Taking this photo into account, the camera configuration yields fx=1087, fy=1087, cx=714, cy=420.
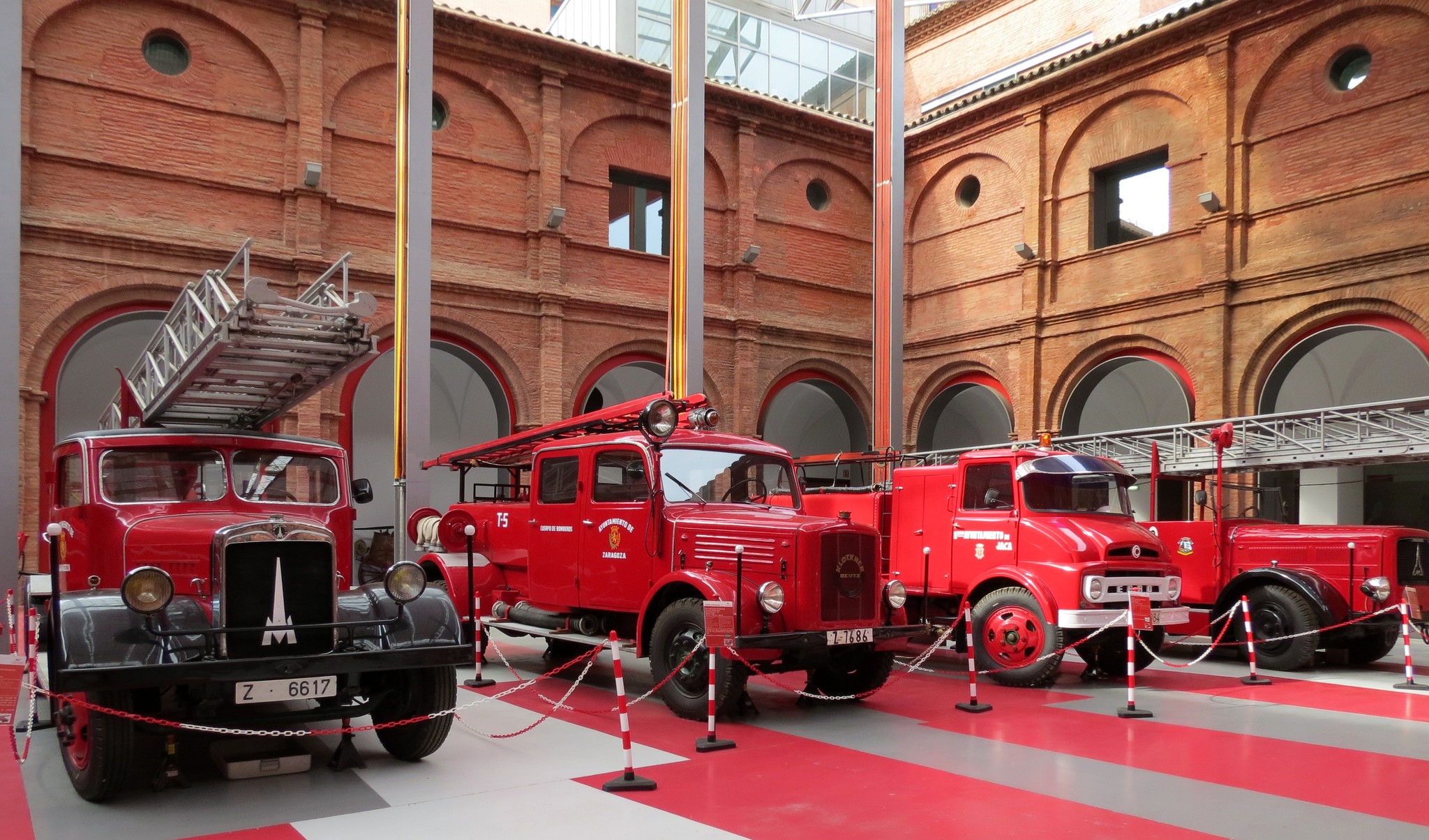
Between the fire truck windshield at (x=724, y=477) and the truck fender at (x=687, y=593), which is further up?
the fire truck windshield at (x=724, y=477)

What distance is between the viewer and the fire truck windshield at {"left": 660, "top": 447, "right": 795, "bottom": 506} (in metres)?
8.73

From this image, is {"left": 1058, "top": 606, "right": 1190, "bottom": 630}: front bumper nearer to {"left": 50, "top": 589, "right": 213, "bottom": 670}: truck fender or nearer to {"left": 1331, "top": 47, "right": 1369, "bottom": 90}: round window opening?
{"left": 50, "top": 589, "right": 213, "bottom": 670}: truck fender

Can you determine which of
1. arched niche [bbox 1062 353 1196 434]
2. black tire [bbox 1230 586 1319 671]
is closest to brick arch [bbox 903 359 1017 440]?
arched niche [bbox 1062 353 1196 434]

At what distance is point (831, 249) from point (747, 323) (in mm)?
3206

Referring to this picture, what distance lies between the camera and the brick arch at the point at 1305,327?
653 inches

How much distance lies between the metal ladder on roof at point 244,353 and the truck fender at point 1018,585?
572 cm

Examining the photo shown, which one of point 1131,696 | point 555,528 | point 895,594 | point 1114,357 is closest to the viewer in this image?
point 1131,696

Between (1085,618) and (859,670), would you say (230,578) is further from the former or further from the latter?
(1085,618)

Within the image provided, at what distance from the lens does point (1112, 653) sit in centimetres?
1011

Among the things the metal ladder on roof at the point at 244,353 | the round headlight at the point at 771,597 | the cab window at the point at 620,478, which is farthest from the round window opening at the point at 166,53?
the round headlight at the point at 771,597

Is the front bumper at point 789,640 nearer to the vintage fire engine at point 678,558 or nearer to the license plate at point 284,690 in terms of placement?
the vintage fire engine at point 678,558

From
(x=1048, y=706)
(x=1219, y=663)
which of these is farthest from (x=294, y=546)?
(x=1219, y=663)

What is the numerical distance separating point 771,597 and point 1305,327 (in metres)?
14.0

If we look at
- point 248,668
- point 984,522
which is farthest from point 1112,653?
point 248,668
